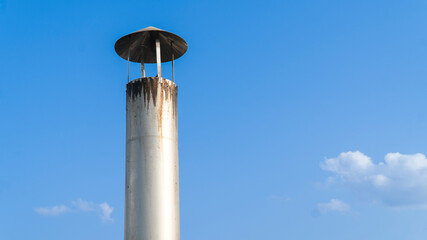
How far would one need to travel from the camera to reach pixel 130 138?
22016 millimetres

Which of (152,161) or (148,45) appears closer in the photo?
(152,161)

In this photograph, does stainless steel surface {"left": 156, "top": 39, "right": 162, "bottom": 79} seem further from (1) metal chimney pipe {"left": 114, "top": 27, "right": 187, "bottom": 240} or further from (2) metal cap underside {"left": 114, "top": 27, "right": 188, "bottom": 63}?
(1) metal chimney pipe {"left": 114, "top": 27, "right": 187, "bottom": 240}

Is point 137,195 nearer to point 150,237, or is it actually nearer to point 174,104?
point 150,237

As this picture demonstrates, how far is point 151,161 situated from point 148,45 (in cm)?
665

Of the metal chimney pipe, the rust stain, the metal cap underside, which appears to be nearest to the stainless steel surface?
the metal cap underside

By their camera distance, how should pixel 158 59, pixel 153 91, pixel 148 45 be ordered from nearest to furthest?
pixel 153 91 < pixel 158 59 < pixel 148 45

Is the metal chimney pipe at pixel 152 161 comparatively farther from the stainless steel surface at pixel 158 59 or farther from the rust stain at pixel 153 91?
the stainless steel surface at pixel 158 59

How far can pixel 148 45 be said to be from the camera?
25188 millimetres

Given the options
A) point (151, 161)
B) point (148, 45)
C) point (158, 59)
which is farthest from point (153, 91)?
point (148, 45)

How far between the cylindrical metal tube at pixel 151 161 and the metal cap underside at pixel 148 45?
266 centimetres

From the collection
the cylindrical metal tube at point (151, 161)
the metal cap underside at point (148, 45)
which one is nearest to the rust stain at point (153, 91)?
the cylindrical metal tube at point (151, 161)

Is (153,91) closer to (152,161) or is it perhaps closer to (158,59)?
(158,59)

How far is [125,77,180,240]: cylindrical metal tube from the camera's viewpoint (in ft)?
68.1

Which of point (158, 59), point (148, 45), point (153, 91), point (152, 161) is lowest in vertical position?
point (152, 161)
